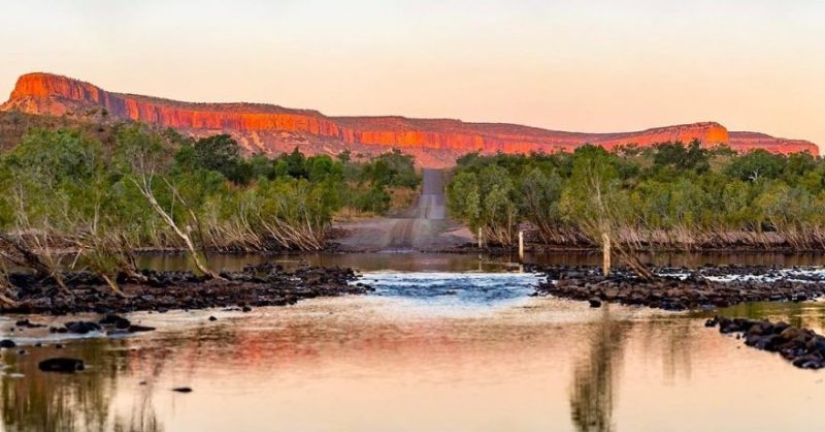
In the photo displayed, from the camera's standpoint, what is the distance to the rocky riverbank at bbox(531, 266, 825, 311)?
146 ft

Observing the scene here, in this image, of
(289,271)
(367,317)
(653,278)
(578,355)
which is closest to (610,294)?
(653,278)

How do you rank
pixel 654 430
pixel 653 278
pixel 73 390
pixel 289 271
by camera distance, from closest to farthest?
pixel 654 430 → pixel 73 390 → pixel 653 278 → pixel 289 271

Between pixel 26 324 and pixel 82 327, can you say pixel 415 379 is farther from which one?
pixel 26 324

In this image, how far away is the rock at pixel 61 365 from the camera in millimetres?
27172

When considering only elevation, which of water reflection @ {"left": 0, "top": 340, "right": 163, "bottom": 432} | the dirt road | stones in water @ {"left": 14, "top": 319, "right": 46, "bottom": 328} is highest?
the dirt road

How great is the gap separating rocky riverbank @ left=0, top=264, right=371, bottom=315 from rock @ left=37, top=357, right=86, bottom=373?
12.0 metres

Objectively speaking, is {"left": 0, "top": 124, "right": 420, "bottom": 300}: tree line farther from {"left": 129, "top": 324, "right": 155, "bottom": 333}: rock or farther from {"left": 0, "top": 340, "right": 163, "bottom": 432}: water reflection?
{"left": 0, "top": 340, "right": 163, "bottom": 432}: water reflection

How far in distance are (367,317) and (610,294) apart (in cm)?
1226

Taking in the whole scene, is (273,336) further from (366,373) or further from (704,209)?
(704,209)

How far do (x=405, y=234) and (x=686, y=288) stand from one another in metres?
50.7

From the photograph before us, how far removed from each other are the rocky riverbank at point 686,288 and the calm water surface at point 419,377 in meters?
3.14

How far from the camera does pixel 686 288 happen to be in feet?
153

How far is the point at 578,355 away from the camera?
3103cm

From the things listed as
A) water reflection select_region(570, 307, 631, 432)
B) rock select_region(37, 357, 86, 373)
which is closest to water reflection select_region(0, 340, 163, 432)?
rock select_region(37, 357, 86, 373)
